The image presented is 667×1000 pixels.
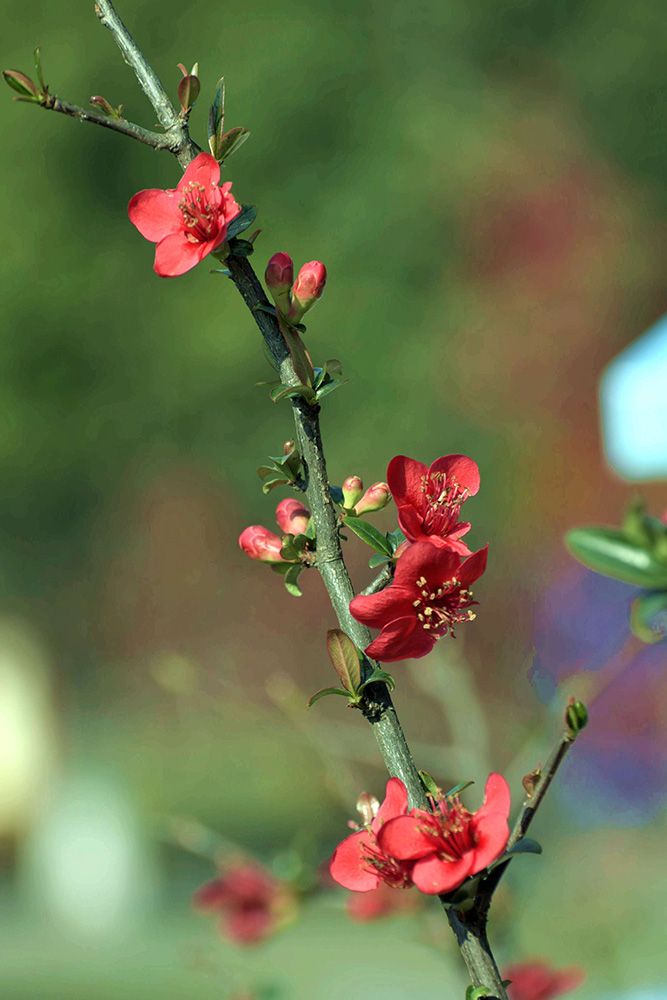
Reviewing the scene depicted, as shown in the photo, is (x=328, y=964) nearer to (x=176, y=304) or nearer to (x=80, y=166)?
(x=176, y=304)

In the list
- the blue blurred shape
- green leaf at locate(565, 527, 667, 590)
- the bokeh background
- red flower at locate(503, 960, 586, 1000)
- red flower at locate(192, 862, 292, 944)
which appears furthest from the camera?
the bokeh background

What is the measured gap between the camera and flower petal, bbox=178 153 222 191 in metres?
0.26

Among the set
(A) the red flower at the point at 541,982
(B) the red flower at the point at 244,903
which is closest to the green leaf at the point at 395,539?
(A) the red flower at the point at 541,982

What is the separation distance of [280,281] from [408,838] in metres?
0.16

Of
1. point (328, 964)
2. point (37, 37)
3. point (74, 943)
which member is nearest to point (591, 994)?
point (328, 964)

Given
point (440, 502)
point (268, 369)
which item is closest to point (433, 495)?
point (440, 502)

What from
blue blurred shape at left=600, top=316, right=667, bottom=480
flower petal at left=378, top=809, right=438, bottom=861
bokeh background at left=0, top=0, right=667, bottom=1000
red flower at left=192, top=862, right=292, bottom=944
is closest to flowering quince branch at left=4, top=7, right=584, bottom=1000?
flower petal at left=378, top=809, right=438, bottom=861

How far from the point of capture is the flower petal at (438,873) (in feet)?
0.71

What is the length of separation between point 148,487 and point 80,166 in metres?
1.33

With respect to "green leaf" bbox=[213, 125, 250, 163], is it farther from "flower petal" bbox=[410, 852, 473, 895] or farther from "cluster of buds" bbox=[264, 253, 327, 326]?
"flower petal" bbox=[410, 852, 473, 895]

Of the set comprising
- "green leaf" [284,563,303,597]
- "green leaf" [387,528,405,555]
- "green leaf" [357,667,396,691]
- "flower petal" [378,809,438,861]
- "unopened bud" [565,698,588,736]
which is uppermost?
"green leaf" [284,563,303,597]

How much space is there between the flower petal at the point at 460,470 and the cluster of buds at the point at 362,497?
17 millimetres

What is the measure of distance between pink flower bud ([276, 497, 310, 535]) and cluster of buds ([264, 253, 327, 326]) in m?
0.06

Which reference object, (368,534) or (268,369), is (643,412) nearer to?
(368,534)
